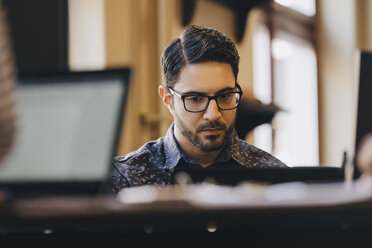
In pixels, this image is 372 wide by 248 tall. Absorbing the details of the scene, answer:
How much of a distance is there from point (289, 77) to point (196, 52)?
10.7 feet

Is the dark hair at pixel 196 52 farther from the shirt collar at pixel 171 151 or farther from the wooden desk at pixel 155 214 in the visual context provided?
the wooden desk at pixel 155 214

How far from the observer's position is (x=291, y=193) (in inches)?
27.2

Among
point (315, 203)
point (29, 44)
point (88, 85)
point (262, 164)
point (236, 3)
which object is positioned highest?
point (236, 3)

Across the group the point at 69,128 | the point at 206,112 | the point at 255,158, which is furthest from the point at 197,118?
the point at 69,128

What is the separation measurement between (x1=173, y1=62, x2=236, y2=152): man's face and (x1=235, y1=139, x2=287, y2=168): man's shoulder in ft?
0.36

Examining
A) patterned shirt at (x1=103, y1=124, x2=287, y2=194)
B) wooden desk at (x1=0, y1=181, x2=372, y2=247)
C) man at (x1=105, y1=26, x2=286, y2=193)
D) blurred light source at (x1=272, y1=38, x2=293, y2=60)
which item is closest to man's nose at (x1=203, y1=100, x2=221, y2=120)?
man at (x1=105, y1=26, x2=286, y2=193)

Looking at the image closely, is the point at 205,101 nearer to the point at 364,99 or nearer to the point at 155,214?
the point at 364,99

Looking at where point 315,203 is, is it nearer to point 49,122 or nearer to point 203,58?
point 49,122

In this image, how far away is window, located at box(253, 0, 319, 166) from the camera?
4496 millimetres

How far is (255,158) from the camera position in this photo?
1.95 meters

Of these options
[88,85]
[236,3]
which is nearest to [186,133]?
[88,85]

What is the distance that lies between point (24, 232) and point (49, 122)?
18 cm

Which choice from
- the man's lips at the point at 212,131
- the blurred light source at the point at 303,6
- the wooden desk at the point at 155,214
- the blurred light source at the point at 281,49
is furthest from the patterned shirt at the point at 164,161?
the blurred light source at the point at 303,6

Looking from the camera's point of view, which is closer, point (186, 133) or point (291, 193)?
point (291, 193)
